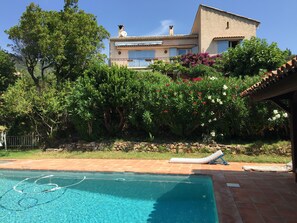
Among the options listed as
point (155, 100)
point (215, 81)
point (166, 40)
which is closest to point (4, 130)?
point (155, 100)

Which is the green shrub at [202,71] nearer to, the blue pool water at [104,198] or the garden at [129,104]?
A: the garden at [129,104]

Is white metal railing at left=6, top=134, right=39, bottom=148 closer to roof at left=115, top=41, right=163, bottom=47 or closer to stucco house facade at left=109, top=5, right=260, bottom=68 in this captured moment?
stucco house facade at left=109, top=5, right=260, bottom=68

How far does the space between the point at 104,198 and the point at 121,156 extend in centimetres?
541

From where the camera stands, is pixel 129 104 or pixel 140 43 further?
pixel 140 43

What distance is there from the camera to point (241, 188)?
688 cm

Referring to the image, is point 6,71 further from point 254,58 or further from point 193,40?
point 193,40

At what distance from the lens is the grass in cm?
1133

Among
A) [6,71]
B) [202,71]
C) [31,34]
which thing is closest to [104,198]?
[202,71]

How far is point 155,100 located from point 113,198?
7.21 metres

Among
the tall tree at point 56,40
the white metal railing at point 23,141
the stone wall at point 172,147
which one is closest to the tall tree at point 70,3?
the tall tree at point 56,40

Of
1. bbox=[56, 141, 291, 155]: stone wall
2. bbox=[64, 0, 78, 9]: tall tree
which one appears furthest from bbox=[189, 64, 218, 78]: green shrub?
bbox=[64, 0, 78, 9]: tall tree

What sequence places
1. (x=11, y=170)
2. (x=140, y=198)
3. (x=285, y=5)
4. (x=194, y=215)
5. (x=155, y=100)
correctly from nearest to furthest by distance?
(x=194, y=215), (x=140, y=198), (x=11, y=170), (x=285, y=5), (x=155, y=100)

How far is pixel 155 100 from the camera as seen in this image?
546 inches

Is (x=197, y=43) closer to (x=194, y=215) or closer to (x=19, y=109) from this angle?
(x=19, y=109)
